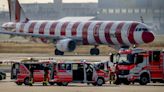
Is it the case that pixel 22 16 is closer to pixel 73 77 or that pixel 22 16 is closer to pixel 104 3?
pixel 73 77

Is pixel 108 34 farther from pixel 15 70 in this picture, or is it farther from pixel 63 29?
pixel 15 70

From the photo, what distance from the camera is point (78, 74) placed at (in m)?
43.0

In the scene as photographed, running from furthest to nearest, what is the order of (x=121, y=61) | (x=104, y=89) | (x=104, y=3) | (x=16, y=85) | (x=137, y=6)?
(x=104, y=3), (x=137, y=6), (x=121, y=61), (x=16, y=85), (x=104, y=89)

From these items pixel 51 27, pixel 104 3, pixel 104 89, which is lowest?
pixel 104 89

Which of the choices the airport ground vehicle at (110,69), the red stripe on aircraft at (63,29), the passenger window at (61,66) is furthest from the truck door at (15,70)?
the red stripe on aircraft at (63,29)

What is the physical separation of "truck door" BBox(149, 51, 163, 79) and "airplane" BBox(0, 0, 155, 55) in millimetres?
31704

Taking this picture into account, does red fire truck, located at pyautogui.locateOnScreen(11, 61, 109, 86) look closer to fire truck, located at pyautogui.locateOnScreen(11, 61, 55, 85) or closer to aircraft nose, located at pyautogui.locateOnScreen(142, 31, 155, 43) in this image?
fire truck, located at pyautogui.locateOnScreen(11, 61, 55, 85)

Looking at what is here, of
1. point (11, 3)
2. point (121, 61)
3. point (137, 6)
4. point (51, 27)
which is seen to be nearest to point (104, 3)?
point (137, 6)

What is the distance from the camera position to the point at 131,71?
4384cm

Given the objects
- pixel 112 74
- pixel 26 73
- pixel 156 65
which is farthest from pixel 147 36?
pixel 26 73

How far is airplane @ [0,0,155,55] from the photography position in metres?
76.7

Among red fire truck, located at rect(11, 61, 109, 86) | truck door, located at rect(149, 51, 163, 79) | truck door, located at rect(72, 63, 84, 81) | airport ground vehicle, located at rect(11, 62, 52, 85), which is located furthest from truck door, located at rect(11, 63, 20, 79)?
truck door, located at rect(149, 51, 163, 79)

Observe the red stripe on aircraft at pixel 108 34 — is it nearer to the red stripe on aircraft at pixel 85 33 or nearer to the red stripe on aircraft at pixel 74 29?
the red stripe on aircraft at pixel 85 33

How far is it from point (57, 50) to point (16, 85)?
3865cm
